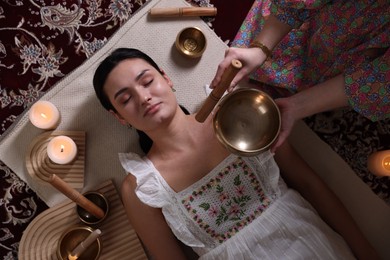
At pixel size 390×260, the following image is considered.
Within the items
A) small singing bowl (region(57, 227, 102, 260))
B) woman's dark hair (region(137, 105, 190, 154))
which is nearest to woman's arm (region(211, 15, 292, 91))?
woman's dark hair (region(137, 105, 190, 154))

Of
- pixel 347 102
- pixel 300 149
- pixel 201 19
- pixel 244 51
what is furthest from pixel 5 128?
pixel 347 102

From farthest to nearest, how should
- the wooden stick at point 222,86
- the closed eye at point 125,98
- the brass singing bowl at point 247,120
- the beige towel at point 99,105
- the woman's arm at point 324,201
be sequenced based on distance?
the beige towel at point 99,105
the woman's arm at point 324,201
the closed eye at point 125,98
the brass singing bowl at point 247,120
the wooden stick at point 222,86

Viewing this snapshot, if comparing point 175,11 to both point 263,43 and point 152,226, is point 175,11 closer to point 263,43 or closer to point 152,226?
point 263,43

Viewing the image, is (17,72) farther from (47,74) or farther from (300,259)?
(300,259)

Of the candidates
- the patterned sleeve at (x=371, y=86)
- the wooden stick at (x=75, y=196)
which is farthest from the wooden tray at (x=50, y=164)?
the patterned sleeve at (x=371, y=86)

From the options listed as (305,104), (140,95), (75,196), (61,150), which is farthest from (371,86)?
(61,150)

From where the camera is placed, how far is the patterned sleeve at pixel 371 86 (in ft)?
3.83

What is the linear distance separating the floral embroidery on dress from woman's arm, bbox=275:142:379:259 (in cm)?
17

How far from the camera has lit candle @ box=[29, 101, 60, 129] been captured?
1.66 m

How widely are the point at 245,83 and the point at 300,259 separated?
2.59 feet

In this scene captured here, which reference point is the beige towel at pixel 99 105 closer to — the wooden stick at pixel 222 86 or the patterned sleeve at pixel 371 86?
the wooden stick at pixel 222 86

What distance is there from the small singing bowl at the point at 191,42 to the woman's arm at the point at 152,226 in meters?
0.65

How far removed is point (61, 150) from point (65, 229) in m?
0.34

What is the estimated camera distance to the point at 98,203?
5.51 ft
